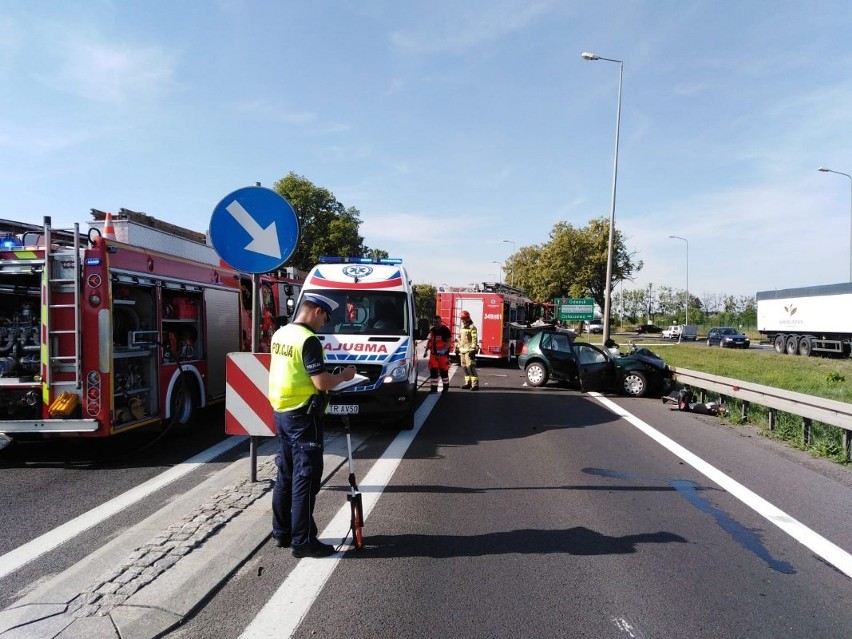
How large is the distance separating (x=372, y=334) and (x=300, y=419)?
5.03m

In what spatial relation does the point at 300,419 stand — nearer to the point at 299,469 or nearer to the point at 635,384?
the point at 299,469

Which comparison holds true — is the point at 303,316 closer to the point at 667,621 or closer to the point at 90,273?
the point at 667,621

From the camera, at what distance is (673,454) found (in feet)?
25.8

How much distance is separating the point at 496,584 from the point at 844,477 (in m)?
5.09

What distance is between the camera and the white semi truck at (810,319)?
98.2 feet

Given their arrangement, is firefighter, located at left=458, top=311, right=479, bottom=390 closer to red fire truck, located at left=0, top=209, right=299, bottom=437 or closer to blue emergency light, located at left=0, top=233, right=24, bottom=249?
red fire truck, located at left=0, top=209, right=299, bottom=437

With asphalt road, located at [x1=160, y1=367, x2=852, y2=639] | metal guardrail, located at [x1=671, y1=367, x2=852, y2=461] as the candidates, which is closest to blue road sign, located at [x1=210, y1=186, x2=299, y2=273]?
asphalt road, located at [x1=160, y1=367, x2=852, y2=639]

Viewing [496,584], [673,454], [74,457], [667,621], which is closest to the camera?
[667,621]

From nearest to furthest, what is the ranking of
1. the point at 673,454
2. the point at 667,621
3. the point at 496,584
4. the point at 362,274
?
the point at 667,621, the point at 496,584, the point at 673,454, the point at 362,274

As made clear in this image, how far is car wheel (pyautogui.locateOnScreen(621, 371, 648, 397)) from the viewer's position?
14086mm

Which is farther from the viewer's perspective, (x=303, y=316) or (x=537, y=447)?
(x=537, y=447)

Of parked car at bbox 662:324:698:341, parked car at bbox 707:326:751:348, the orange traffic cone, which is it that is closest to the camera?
the orange traffic cone

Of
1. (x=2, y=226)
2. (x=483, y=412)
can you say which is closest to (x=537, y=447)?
(x=483, y=412)

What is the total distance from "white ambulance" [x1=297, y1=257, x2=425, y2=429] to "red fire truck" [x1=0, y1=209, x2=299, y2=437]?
80.7 inches
